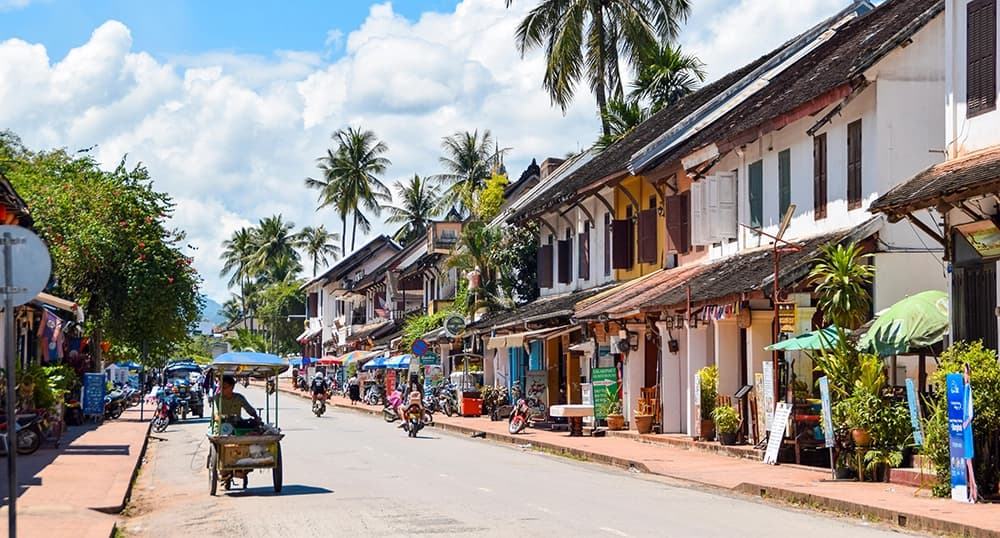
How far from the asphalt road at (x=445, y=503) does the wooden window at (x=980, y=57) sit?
598cm

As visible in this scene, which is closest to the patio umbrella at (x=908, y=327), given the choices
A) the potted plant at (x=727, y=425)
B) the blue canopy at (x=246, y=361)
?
the potted plant at (x=727, y=425)

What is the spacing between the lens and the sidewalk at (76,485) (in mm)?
13883

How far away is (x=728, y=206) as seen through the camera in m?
27.5

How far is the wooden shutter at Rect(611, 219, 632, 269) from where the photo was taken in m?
34.1

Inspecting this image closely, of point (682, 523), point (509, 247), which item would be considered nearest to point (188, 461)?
point (682, 523)

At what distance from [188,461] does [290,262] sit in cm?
9138

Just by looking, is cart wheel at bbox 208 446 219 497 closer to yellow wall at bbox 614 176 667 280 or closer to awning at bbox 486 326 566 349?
yellow wall at bbox 614 176 667 280

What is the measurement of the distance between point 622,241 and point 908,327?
16.4m

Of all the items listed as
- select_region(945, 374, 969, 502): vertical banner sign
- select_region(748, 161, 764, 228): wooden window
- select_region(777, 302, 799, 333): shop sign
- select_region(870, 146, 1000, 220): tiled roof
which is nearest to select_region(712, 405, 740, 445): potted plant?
select_region(777, 302, 799, 333): shop sign

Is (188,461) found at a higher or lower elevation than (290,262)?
lower

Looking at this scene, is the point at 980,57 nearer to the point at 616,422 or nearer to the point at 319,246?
the point at 616,422

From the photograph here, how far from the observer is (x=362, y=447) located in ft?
91.8

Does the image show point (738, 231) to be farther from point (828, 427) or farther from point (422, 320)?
point (422, 320)

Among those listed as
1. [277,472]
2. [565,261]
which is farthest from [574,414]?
[277,472]
